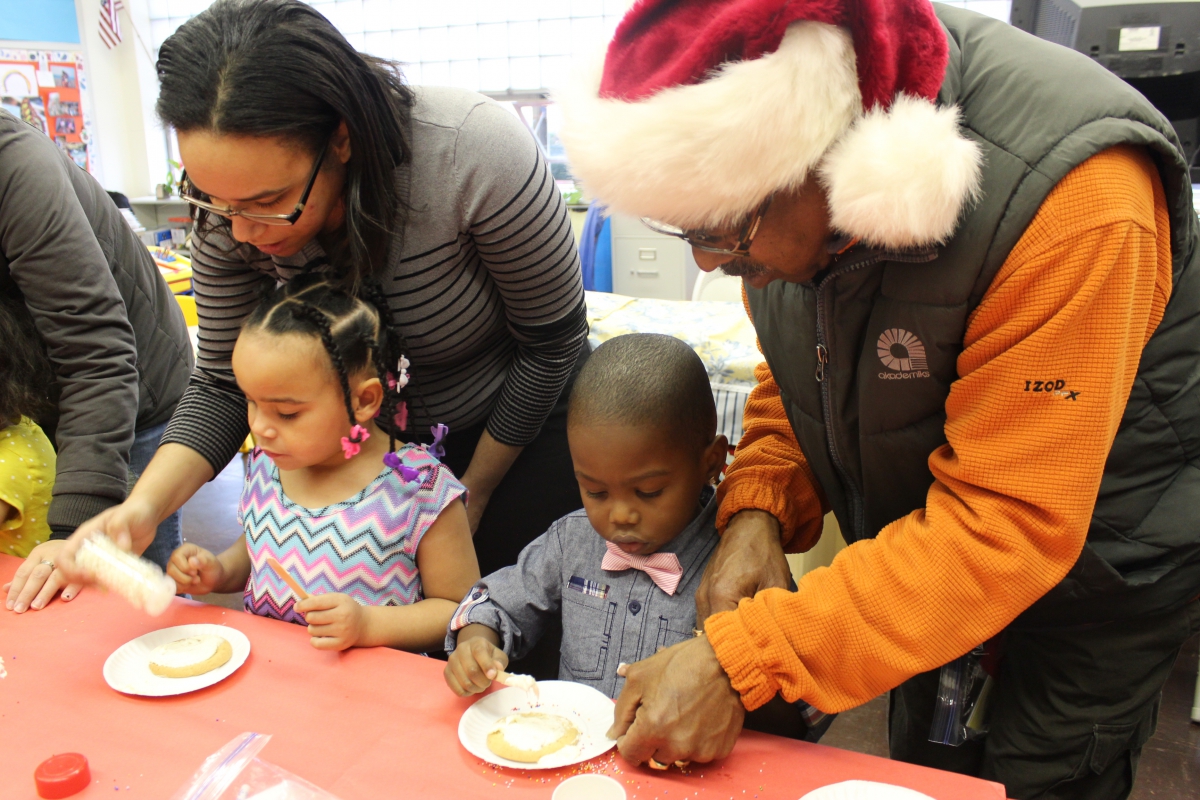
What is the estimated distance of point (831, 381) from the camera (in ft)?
3.29

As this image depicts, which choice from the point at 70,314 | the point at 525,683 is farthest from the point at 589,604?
the point at 70,314

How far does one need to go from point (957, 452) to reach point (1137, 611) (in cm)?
38

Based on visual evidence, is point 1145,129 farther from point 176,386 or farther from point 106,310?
point 176,386

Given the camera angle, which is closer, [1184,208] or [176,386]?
[1184,208]

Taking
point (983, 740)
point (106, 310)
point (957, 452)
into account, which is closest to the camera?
point (957, 452)

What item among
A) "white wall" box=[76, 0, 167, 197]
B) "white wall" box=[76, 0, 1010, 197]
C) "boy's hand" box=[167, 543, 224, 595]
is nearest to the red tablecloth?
"boy's hand" box=[167, 543, 224, 595]

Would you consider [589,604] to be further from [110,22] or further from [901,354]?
[110,22]

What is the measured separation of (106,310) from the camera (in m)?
1.50

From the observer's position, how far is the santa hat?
0.73 meters

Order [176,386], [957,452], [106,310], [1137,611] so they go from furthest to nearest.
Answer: [176,386]
[106,310]
[1137,611]
[957,452]

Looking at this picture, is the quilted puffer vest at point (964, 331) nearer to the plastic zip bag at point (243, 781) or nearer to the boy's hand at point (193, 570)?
the plastic zip bag at point (243, 781)

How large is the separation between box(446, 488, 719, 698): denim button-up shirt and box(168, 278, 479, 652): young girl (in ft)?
0.43

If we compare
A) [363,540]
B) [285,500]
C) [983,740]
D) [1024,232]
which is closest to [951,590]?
[1024,232]

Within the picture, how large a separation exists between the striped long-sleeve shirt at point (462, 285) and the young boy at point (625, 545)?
0.19 m
